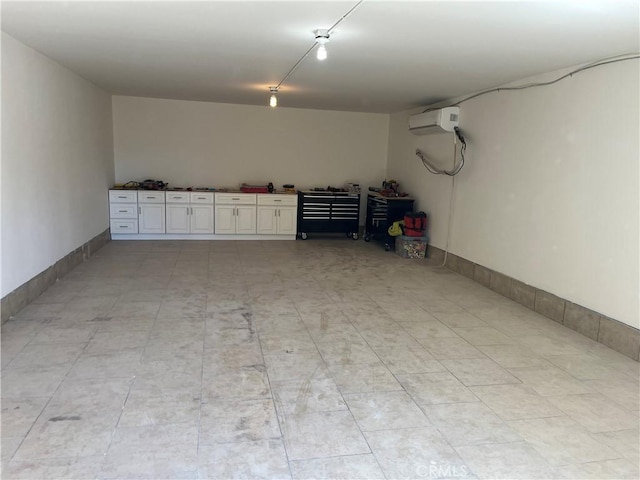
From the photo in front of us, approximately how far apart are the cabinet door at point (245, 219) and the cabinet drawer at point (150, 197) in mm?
1225

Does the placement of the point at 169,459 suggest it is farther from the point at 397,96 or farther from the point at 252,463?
the point at 397,96

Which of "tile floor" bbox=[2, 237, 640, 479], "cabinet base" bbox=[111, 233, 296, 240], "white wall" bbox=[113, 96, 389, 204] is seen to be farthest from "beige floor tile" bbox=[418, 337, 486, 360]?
"white wall" bbox=[113, 96, 389, 204]

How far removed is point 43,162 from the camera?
443 cm

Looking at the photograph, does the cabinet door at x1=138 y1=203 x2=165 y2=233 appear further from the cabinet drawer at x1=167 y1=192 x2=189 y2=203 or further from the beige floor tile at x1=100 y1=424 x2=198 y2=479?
the beige floor tile at x1=100 y1=424 x2=198 y2=479

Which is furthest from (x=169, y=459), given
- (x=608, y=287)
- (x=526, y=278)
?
(x=526, y=278)

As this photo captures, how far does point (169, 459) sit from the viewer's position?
209 centimetres

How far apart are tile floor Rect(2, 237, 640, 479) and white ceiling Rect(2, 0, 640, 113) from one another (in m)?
2.30

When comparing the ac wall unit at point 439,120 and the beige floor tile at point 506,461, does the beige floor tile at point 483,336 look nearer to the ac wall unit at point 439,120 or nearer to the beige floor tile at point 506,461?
the beige floor tile at point 506,461

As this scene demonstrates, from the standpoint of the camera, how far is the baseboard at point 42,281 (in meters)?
3.70

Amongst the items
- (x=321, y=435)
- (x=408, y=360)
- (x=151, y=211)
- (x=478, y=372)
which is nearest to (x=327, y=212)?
(x=151, y=211)

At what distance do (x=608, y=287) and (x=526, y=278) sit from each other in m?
1.00

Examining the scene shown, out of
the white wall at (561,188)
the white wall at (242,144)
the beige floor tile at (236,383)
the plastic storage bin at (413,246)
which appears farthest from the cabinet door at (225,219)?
the beige floor tile at (236,383)

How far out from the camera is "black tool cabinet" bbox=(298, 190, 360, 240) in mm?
7770

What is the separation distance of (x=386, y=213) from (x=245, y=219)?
7.72 feet
